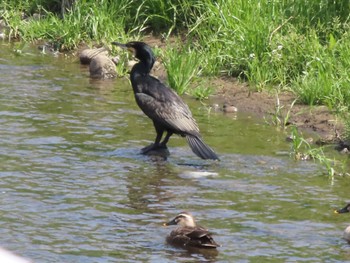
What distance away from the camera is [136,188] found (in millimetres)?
A: 8758

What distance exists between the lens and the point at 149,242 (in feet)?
23.9

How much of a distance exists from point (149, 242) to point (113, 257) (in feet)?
1.52

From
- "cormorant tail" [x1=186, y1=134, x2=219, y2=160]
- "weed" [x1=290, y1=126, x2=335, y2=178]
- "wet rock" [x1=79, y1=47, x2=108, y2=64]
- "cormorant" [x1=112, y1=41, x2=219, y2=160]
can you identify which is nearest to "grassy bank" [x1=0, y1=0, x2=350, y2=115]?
"wet rock" [x1=79, y1=47, x2=108, y2=64]

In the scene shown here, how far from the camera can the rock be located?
1347 cm

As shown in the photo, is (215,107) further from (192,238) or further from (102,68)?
(192,238)

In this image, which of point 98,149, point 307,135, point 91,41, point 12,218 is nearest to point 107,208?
point 12,218

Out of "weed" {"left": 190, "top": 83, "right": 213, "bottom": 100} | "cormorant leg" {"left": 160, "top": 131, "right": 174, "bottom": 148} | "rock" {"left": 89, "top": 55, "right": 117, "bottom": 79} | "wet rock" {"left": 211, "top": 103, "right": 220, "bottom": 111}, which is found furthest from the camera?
"rock" {"left": 89, "top": 55, "right": 117, "bottom": 79}

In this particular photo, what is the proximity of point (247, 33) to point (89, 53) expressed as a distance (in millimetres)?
2574

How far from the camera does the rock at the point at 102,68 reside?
13468 mm

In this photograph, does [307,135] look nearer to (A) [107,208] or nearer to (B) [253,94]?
(B) [253,94]

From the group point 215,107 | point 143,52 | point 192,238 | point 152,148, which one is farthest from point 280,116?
point 192,238

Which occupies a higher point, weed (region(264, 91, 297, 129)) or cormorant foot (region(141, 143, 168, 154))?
weed (region(264, 91, 297, 129))

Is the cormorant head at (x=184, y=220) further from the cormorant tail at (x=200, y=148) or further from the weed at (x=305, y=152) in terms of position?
the weed at (x=305, y=152)

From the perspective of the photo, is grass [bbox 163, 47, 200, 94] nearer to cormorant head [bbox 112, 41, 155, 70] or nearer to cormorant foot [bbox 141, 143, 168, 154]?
cormorant head [bbox 112, 41, 155, 70]
